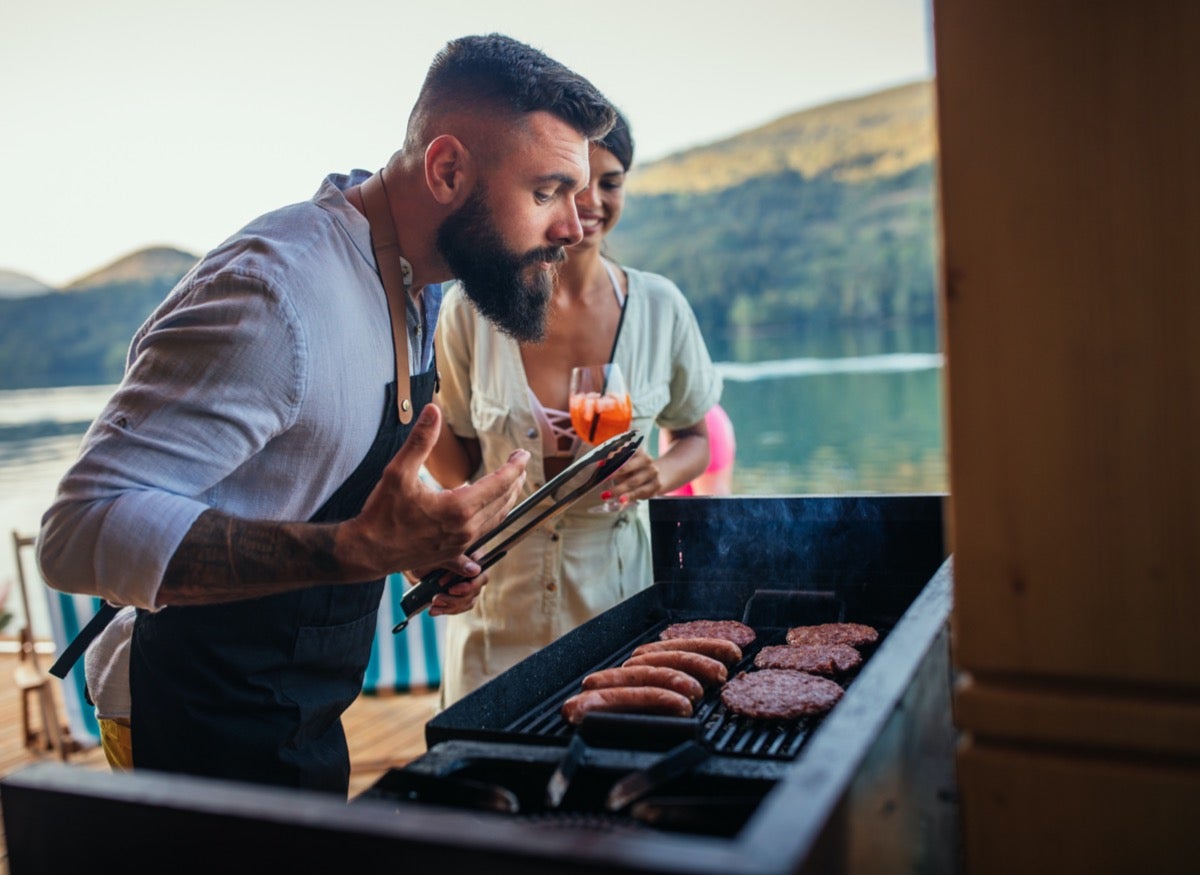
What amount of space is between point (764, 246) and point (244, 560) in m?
22.1

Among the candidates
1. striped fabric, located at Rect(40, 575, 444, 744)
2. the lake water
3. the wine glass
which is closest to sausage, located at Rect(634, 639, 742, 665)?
the wine glass

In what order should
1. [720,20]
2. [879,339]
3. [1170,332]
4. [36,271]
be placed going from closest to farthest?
A: [1170,332] → [36,271] → [720,20] → [879,339]

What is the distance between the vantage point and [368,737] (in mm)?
5426

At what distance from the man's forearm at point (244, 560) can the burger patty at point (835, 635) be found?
1212 millimetres

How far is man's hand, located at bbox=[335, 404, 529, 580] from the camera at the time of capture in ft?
5.42

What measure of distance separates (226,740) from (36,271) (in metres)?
14.9

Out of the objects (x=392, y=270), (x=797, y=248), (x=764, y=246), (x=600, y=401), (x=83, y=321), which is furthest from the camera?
(x=797, y=248)

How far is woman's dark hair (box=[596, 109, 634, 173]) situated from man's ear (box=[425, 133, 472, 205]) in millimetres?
1010

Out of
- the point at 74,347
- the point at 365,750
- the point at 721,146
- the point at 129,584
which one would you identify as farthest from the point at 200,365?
the point at 721,146

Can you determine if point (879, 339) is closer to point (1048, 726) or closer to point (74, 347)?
point (74, 347)

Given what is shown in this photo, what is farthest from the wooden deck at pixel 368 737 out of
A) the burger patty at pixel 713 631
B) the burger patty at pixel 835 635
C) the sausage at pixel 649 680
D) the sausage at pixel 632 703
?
the sausage at pixel 632 703

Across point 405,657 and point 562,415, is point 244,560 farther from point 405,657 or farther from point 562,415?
point 405,657

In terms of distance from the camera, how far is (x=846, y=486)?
2208 centimetres

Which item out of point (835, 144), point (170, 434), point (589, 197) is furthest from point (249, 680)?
point (835, 144)
